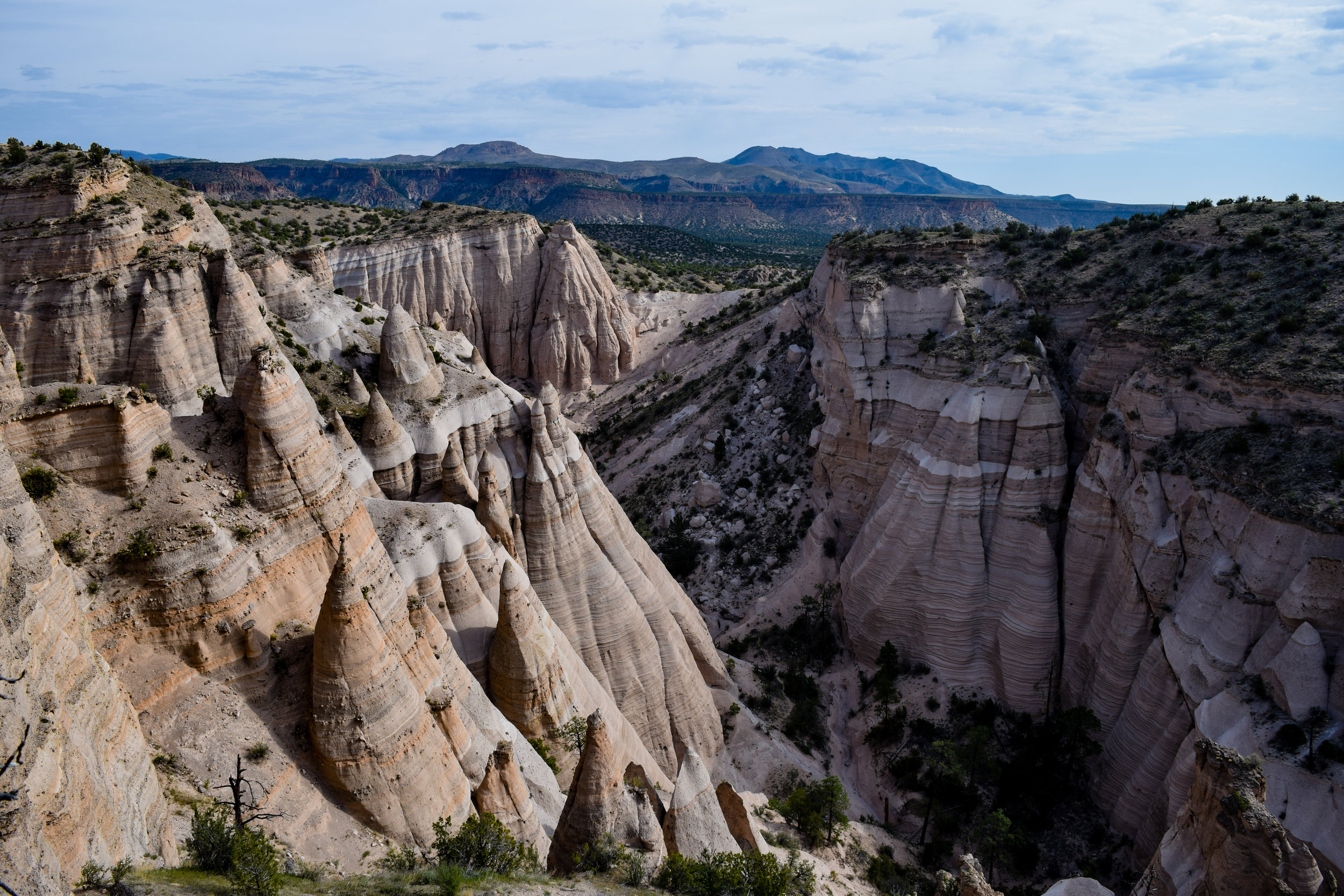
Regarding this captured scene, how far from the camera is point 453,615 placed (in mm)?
19641

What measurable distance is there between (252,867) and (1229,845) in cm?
1799

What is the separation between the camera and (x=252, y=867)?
9531 millimetres

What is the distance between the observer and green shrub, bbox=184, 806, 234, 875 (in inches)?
391

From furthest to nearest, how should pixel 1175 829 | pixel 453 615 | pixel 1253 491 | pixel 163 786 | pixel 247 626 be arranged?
pixel 1253 491 → pixel 453 615 → pixel 1175 829 → pixel 247 626 → pixel 163 786

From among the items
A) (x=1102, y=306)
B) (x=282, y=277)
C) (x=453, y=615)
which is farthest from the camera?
(x=1102, y=306)

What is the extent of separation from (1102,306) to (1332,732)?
19.2 m

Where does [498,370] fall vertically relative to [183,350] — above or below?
below

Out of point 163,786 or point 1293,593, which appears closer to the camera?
point 163,786

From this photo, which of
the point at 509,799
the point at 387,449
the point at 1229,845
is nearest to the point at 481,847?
the point at 509,799

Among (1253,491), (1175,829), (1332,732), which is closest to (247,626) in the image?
(1175,829)

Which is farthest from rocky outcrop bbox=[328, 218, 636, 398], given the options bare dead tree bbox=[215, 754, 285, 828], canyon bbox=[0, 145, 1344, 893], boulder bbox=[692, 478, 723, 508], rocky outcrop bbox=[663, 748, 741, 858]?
bare dead tree bbox=[215, 754, 285, 828]

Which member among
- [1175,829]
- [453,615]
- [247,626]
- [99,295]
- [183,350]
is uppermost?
[99,295]

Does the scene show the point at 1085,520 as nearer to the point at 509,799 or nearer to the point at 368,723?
the point at 509,799

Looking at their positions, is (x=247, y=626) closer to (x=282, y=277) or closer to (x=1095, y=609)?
(x=282, y=277)
